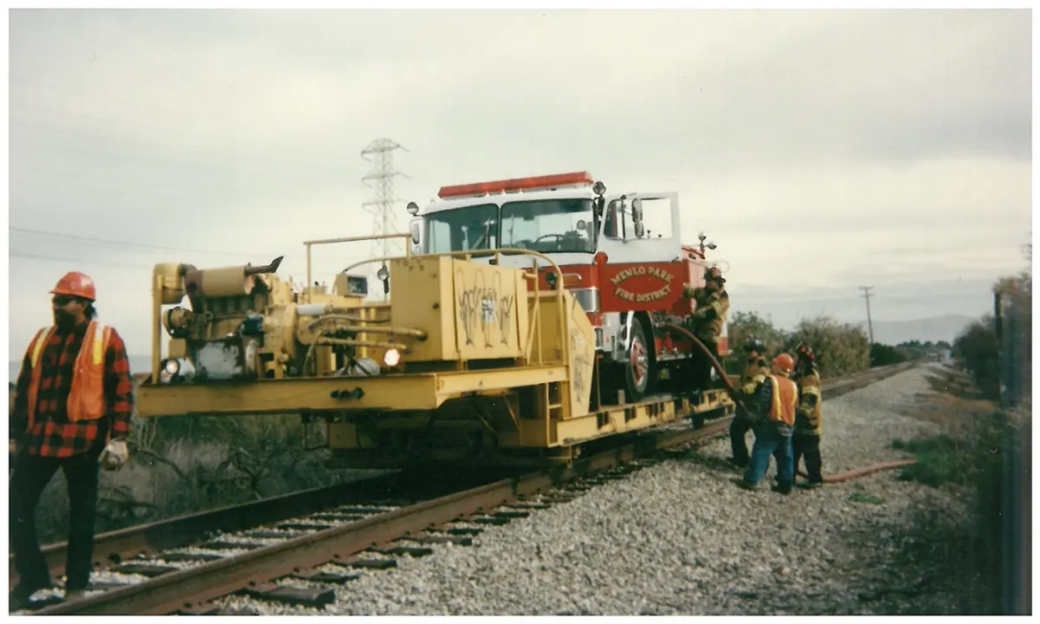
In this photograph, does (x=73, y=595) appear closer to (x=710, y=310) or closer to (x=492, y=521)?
(x=492, y=521)

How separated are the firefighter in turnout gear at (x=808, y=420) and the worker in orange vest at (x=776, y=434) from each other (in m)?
0.25

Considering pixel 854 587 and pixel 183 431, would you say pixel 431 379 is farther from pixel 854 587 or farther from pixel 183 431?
pixel 183 431

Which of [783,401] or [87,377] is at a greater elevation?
[87,377]

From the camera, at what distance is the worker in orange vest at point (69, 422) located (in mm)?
4988

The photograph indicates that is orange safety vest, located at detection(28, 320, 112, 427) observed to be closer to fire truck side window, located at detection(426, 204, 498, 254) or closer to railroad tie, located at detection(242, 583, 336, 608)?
railroad tie, located at detection(242, 583, 336, 608)

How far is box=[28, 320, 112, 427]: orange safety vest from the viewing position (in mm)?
4984

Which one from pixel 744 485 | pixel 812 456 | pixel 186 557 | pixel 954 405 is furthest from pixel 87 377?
pixel 954 405

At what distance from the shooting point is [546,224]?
33.9 feet

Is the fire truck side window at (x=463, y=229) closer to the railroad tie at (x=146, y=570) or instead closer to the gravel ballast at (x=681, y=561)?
the gravel ballast at (x=681, y=561)

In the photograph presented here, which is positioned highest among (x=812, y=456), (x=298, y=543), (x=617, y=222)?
(x=617, y=222)

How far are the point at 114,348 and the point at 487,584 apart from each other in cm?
248

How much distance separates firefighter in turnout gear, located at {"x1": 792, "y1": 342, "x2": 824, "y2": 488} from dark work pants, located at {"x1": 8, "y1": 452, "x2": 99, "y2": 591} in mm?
6357

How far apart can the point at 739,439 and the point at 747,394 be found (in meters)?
0.63

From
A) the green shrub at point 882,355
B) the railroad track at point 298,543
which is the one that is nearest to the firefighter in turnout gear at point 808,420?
the railroad track at point 298,543
